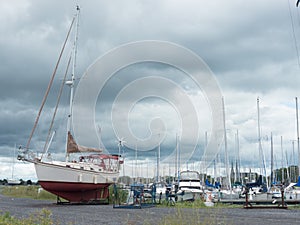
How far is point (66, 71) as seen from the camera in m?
34.2

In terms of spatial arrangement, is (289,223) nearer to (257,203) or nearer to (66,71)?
(257,203)

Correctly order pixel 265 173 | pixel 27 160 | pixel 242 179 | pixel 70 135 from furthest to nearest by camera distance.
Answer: pixel 242 179
pixel 265 173
pixel 70 135
pixel 27 160

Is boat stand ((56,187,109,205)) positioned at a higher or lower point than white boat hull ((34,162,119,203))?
lower

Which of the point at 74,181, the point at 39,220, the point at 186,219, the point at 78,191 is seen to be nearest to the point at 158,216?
the point at 186,219

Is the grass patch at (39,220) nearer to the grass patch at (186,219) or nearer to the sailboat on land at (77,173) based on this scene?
the grass patch at (186,219)

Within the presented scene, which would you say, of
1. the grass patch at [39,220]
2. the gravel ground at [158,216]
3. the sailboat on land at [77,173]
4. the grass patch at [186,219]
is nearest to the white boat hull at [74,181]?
the sailboat on land at [77,173]

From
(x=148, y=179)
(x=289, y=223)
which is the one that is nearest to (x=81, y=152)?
(x=289, y=223)

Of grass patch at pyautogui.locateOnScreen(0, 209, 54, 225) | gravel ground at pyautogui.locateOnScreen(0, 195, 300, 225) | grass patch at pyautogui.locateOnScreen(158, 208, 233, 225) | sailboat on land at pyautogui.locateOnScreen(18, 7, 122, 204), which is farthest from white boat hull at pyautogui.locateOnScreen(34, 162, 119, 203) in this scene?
grass patch at pyautogui.locateOnScreen(158, 208, 233, 225)

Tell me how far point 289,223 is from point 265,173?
131 ft

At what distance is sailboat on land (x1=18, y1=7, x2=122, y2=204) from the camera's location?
28094 millimetres

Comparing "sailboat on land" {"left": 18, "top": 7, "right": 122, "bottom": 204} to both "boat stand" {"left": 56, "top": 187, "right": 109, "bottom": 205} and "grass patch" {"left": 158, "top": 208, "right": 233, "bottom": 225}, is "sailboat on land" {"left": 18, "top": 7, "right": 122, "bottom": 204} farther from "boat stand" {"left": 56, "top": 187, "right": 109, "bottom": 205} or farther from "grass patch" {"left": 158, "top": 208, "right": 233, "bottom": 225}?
"grass patch" {"left": 158, "top": 208, "right": 233, "bottom": 225}

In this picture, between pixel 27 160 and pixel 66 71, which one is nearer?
pixel 27 160

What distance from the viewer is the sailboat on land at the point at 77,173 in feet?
92.2

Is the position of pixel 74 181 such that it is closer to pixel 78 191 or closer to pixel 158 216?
pixel 78 191
